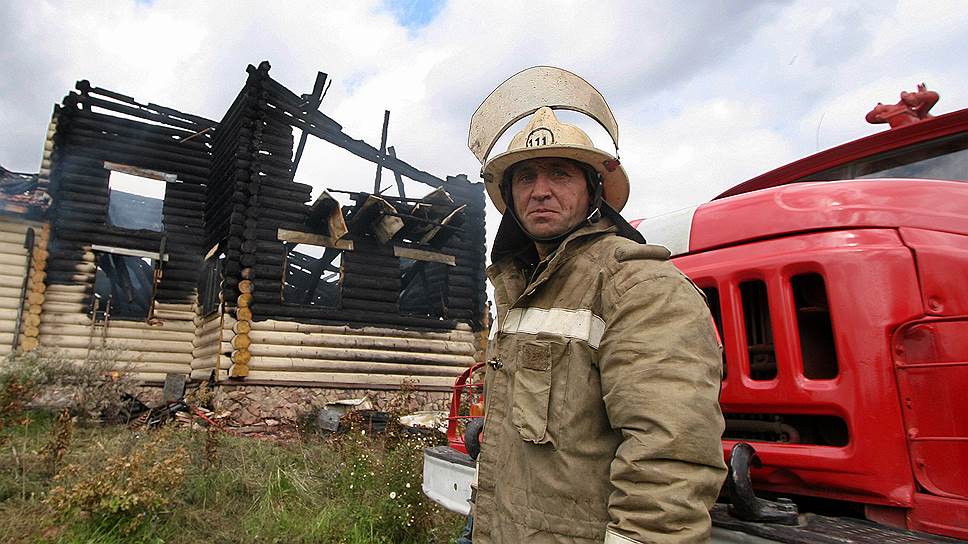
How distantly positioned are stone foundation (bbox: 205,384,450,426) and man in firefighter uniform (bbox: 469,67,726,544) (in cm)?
864

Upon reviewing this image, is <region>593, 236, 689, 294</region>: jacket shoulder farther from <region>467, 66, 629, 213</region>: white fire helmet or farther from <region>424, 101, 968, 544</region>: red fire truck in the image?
<region>424, 101, 968, 544</region>: red fire truck

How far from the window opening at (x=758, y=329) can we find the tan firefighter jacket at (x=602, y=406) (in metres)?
0.72

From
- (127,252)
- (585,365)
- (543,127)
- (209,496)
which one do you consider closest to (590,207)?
(543,127)

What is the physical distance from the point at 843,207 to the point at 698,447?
124cm

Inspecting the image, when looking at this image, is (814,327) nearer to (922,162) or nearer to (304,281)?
(922,162)

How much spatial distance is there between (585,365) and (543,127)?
0.89 metres

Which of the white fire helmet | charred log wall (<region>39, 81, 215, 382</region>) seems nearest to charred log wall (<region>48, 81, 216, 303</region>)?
charred log wall (<region>39, 81, 215, 382</region>)

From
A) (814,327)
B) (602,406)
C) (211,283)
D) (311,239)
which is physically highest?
(311,239)

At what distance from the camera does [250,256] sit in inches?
454

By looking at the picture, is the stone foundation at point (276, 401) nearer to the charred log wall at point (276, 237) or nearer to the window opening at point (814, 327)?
the charred log wall at point (276, 237)

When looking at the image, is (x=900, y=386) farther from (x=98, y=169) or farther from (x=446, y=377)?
(x=98, y=169)

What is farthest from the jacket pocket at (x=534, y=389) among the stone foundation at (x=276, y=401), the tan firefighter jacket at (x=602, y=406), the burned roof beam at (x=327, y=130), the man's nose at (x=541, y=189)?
the burned roof beam at (x=327, y=130)

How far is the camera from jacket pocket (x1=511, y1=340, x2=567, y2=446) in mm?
1703

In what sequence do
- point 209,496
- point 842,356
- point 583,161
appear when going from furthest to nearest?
point 209,496
point 583,161
point 842,356
